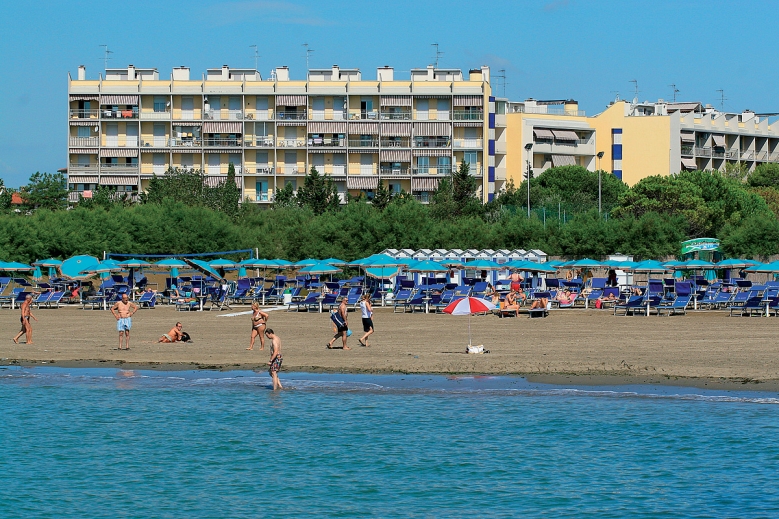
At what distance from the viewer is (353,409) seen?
2016cm

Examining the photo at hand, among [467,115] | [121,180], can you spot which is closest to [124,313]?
[467,115]

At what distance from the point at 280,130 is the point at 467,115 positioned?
1624 cm

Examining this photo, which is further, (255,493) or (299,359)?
(299,359)

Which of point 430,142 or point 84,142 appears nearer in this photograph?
point 430,142

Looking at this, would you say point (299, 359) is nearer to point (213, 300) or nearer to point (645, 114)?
point (213, 300)

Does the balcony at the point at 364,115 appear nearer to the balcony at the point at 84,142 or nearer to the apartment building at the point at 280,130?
the apartment building at the point at 280,130

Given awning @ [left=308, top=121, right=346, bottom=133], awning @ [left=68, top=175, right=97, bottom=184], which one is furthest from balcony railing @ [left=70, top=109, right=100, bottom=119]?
awning @ [left=308, top=121, right=346, bottom=133]

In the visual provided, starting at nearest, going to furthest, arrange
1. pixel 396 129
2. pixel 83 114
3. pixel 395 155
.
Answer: pixel 396 129 < pixel 395 155 < pixel 83 114

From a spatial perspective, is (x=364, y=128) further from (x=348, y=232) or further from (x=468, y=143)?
(x=348, y=232)

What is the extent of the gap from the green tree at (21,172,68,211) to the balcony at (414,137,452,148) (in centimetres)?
2959

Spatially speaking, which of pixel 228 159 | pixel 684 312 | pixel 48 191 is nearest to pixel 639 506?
pixel 684 312

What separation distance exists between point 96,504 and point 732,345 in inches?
651

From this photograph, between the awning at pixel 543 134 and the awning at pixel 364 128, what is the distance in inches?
708

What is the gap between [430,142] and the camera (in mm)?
90875
